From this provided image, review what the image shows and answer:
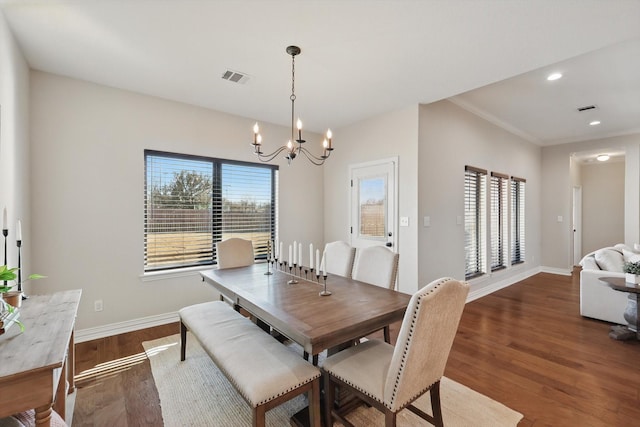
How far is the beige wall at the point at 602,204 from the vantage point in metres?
7.03

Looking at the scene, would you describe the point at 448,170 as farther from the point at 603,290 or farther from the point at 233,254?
the point at 233,254

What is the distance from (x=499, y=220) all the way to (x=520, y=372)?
3338 millimetres

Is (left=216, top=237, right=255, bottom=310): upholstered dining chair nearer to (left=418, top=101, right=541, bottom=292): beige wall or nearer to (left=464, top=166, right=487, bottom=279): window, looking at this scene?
(left=418, top=101, right=541, bottom=292): beige wall

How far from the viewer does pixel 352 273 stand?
9.53 ft

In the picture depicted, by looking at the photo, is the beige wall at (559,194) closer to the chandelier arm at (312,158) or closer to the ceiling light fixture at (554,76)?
the ceiling light fixture at (554,76)

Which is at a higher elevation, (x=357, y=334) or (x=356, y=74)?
(x=356, y=74)

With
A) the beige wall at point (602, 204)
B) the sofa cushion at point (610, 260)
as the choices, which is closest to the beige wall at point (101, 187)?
the sofa cushion at point (610, 260)

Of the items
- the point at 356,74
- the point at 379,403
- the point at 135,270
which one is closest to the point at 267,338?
the point at 379,403

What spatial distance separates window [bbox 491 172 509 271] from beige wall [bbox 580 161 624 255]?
4.23 m

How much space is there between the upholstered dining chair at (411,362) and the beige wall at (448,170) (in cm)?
214

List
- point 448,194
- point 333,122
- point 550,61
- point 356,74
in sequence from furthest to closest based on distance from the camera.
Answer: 1. point 333,122
2. point 448,194
3. point 356,74
4. point 550,61

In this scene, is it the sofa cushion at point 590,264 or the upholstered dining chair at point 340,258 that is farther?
the sofa cushion at point 590,264

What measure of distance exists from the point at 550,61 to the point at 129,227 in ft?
14.8

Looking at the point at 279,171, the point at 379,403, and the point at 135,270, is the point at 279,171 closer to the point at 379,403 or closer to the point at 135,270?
the point at 135,270
